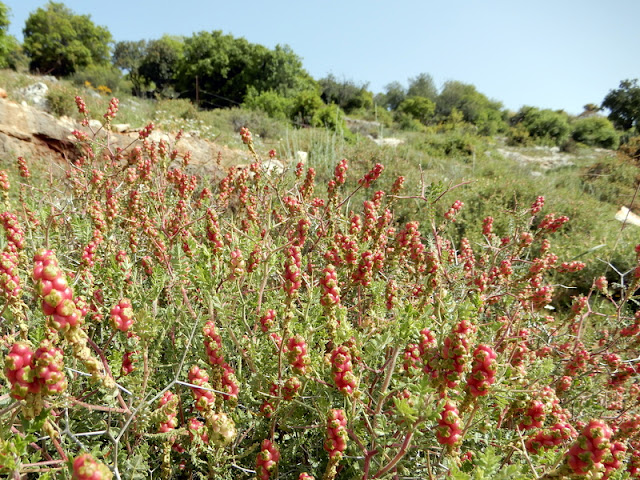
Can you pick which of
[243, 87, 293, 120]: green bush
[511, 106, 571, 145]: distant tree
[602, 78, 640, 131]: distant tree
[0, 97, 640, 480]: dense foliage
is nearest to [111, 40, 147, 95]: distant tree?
[243, 87, 293, 120]: green bush

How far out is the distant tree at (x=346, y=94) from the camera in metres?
30.6

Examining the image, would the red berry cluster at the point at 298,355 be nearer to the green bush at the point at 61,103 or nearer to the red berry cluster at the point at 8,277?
the red berry cluster at the point at 8,277

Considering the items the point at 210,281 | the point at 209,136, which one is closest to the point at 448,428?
the point at 210,281

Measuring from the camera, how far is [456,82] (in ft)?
125

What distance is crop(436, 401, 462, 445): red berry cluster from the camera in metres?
0.90

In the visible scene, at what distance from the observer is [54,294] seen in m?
0.73

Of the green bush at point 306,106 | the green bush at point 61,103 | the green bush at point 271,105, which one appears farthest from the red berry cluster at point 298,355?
the green bush at point 271,105

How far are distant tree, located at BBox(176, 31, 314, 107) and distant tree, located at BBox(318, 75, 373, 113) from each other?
206 cm

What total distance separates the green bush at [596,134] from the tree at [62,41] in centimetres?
3897

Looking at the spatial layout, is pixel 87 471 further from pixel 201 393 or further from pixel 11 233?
pixel 11 233

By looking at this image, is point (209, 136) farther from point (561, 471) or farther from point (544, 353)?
point (561, 471)

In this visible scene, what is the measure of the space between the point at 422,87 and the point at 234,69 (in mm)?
19664

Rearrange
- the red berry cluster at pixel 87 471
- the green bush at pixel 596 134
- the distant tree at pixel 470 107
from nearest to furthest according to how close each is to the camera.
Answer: the red berry cluster at pixel 87 471
the green bush at pixel 596 134
the distant tree at pixel 470 107

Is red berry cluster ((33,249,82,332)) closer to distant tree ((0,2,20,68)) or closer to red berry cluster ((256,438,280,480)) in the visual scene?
red berry cluster ((256,438,280,480))
